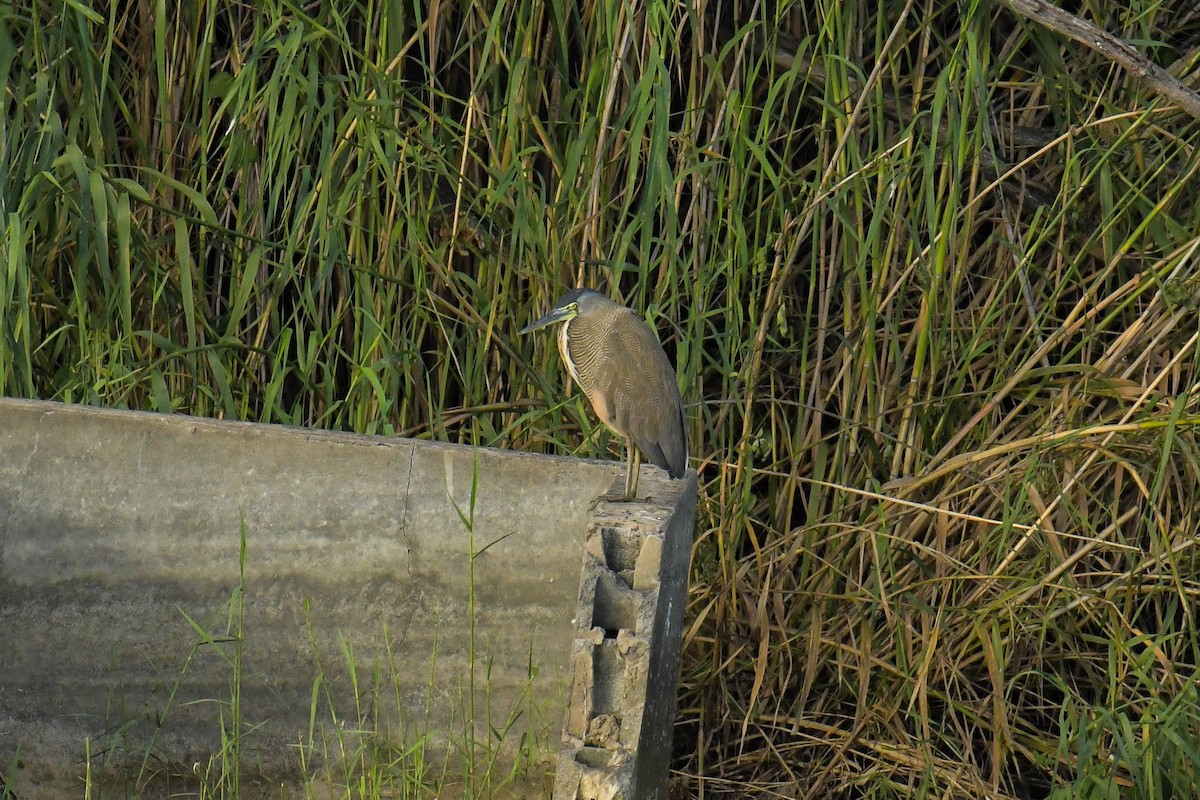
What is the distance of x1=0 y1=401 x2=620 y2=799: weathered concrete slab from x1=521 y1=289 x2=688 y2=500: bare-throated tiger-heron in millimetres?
269

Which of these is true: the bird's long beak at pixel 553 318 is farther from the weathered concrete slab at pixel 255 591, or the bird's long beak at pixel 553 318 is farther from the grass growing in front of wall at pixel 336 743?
the grass growing in front of wall at pixel 336 743

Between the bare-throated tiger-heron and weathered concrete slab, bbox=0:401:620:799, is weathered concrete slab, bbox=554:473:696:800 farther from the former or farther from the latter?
weathered concrete slab, bbox=0:401:620:799

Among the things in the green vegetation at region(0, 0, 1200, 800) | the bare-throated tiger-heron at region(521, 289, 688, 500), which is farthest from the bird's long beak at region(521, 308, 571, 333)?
the green vegetation at region(0, 0, 1200, 800)

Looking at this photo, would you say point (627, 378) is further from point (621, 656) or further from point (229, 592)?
point (229, 592)

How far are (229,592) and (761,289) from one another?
1057mm

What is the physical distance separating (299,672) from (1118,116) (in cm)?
161

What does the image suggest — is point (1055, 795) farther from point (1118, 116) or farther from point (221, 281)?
point (221, 281)

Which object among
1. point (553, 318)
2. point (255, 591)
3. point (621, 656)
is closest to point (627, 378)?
point (553, 318)

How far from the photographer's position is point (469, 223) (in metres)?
2.79

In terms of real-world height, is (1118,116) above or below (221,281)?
above

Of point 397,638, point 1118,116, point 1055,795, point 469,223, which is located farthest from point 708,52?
point 1055,795

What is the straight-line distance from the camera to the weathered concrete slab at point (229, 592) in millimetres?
2492

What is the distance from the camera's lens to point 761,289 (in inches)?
109

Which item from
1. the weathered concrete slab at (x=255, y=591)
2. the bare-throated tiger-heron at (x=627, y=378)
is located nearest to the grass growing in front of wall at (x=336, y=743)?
the weathered concrete slab at (x=255, y=591)
